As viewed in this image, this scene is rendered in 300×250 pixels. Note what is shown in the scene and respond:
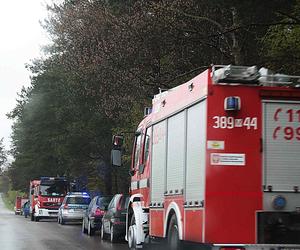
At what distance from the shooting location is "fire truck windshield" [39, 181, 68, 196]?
40312 mm

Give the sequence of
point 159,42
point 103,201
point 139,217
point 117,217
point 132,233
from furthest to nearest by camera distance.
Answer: point 103,201 → point 159,42 → point 117,217 → point 132,233 → point 139,217

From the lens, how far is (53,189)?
40.5 metres

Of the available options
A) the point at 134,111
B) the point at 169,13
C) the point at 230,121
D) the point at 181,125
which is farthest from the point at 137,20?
the point at 230,121

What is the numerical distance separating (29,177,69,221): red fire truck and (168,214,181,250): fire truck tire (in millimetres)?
30066

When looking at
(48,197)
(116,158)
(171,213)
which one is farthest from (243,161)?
(48,197)

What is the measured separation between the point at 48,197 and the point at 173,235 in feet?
99.7

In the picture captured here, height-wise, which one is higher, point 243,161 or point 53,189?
point 243,161

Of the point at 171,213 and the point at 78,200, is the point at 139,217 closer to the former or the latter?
the point at 171,213

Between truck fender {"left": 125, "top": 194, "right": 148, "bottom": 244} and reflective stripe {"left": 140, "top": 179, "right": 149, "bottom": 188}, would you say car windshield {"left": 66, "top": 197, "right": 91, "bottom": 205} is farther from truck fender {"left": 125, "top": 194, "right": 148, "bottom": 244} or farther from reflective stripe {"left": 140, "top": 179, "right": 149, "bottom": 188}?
reflective stripe {"left": 140, "top": 179, "right": 149, "bottom": 188}

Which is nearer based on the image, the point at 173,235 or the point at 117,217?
the point at 173,235

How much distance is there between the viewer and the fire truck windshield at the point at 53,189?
40312 mm

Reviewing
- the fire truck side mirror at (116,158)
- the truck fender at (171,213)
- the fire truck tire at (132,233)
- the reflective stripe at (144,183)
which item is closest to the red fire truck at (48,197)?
the fire truck side mirror at (116,158)

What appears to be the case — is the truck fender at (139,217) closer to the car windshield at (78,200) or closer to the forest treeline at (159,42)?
the forest treeline at (159,42)

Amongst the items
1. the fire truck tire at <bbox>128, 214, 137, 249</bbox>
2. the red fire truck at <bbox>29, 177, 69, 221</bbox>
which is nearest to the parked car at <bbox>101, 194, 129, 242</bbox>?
the fire truck tire at <bbox>128, 214, 137, 249</bbox>
